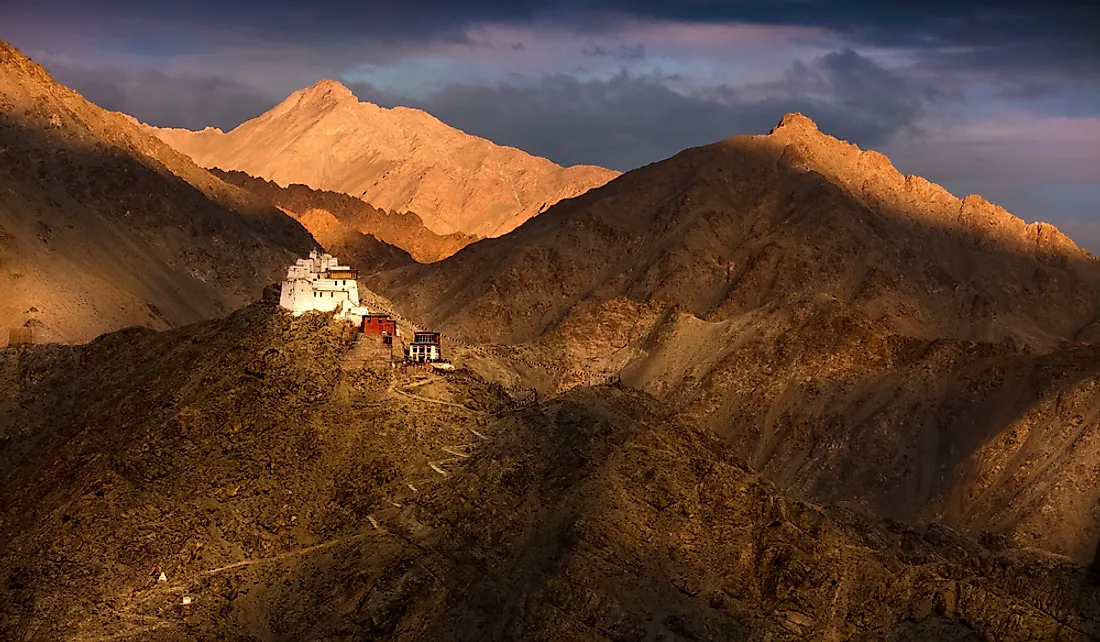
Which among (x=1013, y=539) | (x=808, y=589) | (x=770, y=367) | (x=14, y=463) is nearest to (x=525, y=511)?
(x=808, y=589)

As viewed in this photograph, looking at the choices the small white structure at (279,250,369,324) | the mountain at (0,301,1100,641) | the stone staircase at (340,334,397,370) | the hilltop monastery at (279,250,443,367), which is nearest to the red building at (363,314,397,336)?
the hilltop monastery at (279,250,443,367)

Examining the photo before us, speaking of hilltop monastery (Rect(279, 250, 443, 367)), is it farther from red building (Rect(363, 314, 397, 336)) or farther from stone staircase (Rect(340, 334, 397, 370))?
stone staircase (Rect(340, 334, 397, 370))

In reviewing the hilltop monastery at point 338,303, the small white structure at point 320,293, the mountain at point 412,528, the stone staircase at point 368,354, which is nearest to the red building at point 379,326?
the hilltop monastery at point 338,303

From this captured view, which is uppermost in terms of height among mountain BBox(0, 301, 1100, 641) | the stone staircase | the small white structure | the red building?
the small white structure

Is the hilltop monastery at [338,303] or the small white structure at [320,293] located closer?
the hilltop monastery at [338,303]

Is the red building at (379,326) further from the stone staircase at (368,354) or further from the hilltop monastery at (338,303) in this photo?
the stone staircase at (368,354)

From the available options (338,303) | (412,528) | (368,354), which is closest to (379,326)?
(338,303)
